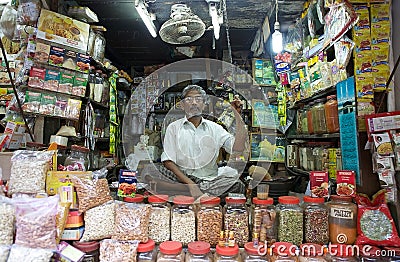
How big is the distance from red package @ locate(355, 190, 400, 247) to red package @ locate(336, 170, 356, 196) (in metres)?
0.08

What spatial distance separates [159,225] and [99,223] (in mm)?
270

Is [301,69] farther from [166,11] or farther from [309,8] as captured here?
[166,11]

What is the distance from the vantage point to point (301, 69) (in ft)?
10.6

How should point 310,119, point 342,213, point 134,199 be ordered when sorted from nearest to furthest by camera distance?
point 342,213
point 134,199
point 310,119

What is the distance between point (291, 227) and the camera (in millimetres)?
1422

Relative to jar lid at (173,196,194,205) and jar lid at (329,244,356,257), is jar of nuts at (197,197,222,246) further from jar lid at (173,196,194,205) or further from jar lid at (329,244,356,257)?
jar lid at (329,244,356,257)

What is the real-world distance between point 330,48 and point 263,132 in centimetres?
208

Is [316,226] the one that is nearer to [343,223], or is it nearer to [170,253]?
[343,223]

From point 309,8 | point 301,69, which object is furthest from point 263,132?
point 309,8

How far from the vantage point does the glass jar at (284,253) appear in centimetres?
134

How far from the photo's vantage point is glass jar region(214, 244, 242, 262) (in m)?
1.29

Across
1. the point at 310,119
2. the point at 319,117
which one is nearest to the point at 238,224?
the point at 319,117

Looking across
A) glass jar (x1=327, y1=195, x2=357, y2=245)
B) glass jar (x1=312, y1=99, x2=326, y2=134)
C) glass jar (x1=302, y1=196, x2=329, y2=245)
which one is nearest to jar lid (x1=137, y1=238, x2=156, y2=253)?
glass jar (x1=302, y1=196, x2=329, y2=245)

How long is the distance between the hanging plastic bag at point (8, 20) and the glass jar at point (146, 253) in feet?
7.17
